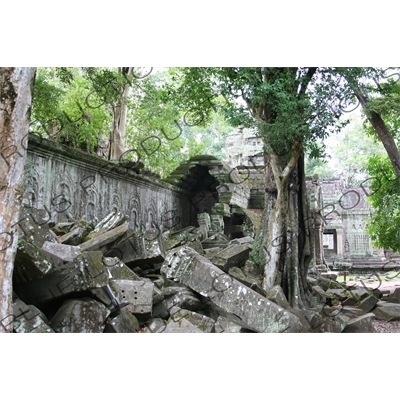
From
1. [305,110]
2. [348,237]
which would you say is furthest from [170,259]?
[348,237]

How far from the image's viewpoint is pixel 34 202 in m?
4.72

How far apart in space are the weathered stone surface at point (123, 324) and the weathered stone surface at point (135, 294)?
0.26 feet

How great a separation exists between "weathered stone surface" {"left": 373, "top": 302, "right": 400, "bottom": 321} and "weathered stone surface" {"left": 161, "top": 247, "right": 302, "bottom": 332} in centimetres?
172

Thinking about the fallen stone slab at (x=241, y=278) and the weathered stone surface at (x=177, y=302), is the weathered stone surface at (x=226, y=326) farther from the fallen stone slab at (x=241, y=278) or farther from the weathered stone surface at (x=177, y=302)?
the fallen stone slab at (x=241, y=278)

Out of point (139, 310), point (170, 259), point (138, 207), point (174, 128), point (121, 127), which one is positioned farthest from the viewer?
point (121, 127)

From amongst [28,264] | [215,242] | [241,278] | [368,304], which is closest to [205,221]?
[215,242]

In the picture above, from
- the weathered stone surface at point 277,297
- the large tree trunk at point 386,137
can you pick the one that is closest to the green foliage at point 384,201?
the large tree trunk at point 386,137

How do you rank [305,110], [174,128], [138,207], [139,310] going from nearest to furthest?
[139,310], [305,110], [174,128], [138,207]

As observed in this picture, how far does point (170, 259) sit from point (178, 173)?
5415 millimetres

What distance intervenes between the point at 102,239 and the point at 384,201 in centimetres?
326

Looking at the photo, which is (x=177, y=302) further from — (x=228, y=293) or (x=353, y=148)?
(x=353, y=148)

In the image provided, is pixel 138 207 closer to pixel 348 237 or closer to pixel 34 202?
pixel 34 202

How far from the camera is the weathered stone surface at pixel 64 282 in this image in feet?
9.55

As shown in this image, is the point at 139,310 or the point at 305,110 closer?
the point at 139,310
